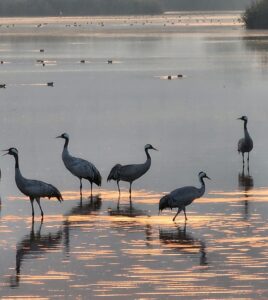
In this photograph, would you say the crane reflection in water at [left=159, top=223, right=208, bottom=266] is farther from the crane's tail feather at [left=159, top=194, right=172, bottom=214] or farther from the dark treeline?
the dark treeline

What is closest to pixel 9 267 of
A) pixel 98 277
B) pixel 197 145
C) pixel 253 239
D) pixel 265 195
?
pixel 98 277

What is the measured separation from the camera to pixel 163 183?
2630cm

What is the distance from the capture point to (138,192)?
25.4m

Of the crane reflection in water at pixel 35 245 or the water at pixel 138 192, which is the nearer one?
the water at pixel 138 192

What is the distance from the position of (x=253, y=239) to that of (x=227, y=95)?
3035 centimetres

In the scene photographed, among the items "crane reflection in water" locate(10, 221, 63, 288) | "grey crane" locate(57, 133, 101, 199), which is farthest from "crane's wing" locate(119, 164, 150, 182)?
"crane reflection in water" locate(10, 221, 63, 288)

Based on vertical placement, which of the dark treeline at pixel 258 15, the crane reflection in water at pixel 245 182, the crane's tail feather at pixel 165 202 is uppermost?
the dark treeline at pixel 258 15

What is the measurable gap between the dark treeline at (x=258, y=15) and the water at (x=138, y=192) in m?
51.4

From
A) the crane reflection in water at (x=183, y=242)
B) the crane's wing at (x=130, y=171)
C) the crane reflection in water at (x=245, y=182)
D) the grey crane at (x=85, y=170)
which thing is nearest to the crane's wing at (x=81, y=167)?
the grey crane at (x=85, y=170)

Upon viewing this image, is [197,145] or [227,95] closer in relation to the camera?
[197,145]

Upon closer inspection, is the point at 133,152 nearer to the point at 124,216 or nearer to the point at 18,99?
the point at 124,216

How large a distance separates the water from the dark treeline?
51432 mm

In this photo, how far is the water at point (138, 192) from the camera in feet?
57.6

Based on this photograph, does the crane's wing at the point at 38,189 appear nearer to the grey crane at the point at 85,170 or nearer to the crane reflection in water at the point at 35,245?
the crane reflection in water at the point at 35,245
